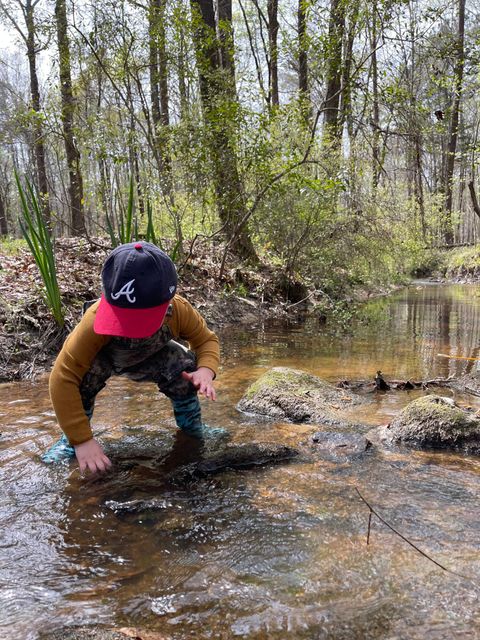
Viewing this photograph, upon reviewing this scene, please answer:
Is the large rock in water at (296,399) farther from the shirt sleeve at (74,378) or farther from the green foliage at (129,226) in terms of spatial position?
the green foliage at (129,226)

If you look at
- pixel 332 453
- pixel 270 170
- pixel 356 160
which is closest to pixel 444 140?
pixel 356 160

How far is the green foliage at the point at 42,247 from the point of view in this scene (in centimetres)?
382

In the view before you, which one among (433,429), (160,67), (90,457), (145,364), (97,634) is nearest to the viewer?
(97,634)

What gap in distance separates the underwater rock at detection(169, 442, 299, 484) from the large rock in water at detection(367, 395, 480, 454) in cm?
56

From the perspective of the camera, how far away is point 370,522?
63.7 inches

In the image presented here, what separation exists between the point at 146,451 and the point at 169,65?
5.81 meters

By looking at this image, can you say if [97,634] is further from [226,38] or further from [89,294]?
[226,38]

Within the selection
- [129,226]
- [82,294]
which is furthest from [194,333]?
[82,294]

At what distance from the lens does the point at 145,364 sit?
2.35m

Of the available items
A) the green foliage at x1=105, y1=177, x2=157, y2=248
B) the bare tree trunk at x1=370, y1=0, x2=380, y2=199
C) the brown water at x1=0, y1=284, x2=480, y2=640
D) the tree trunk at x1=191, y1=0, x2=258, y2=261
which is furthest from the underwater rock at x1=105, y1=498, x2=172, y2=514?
the bare tree trunk at x1=370, y1=0, x2=380, y2=199

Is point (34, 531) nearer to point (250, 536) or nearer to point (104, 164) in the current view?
point (250, 536)

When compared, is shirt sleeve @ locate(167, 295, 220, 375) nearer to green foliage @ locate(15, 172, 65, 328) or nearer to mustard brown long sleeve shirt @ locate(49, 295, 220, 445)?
mustard brown long sleeve shirt @ locate(49, 295, 220, 445)

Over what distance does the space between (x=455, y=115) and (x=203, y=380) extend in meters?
19.5

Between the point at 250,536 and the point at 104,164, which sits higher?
the point at 104,164
